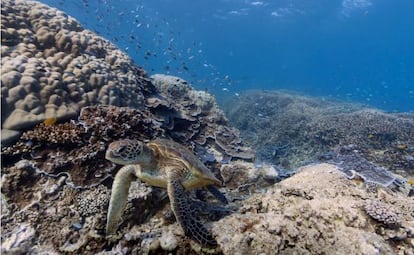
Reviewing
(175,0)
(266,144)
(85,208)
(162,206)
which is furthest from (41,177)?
(175,0)

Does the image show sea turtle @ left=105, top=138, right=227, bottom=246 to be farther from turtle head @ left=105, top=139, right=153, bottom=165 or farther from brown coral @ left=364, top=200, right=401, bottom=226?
brown coral @ left=364, top=200, right=401, bottom=226

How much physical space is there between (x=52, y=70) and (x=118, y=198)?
3461mm

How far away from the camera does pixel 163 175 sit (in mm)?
3623

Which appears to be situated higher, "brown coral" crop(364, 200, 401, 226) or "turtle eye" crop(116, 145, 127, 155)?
"turtle eye" crop(116, 145, 127, 155)

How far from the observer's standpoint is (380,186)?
4395 mm

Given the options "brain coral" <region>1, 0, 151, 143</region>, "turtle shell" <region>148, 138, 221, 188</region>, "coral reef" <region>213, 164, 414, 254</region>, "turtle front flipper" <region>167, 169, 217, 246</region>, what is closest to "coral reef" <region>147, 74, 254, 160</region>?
"brain coral" <region>1, 0, 151, 143</region>

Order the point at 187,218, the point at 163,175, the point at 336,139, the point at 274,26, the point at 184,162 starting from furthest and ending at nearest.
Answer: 1. the point at 274,26
2. the point at 336,139
3. the point at 184,162
4. the point at 163,175
5. the point at 187,218

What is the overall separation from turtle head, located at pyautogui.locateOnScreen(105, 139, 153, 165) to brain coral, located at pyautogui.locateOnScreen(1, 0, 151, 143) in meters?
2.00

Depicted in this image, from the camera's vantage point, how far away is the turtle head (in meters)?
3.37

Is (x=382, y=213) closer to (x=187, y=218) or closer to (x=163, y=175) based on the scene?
(x=187, y=218)

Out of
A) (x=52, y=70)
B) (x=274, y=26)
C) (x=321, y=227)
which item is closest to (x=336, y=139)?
(x=321, y=227)

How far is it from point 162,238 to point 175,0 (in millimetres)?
50116

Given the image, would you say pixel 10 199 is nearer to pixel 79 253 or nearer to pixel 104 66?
pixel 79 253

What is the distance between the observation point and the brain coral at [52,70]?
4.59 meters
